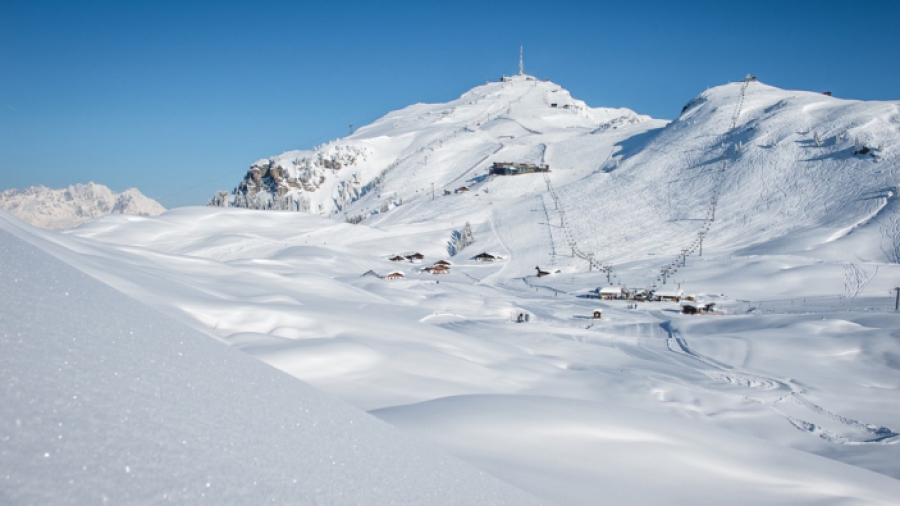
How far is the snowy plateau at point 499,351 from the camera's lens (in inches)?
82.9

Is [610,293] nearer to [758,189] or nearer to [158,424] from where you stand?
[758,189]

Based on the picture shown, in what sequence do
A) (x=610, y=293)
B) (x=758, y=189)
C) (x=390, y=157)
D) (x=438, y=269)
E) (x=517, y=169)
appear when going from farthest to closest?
1. (x=390, y=157)
2. (x=517, y=169)
3. (x=758, y=189)
4. (x=438, y=269)
5. (x=610, y=293)

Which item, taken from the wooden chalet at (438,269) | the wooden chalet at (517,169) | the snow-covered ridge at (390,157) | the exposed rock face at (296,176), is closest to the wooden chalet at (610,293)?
the wooden chalet at (438,269)

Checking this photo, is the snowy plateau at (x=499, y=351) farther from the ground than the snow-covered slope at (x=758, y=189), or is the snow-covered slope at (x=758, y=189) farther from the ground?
the snow-covered slope at (x=758, y=189)

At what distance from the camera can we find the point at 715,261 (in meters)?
43.2

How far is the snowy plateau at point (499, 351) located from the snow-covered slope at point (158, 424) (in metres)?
0.01

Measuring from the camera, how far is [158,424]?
207 cm

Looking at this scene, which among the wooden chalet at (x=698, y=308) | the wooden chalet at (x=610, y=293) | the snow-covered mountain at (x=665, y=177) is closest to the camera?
the wooden chalet at (x=698, y=308)

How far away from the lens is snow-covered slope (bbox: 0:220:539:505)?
176 centimetres

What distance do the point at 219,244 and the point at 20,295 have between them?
54.9 m

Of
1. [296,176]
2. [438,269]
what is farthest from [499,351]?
[296,176]

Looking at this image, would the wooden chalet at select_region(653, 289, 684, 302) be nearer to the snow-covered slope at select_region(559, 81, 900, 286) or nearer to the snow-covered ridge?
the snow-covered slope at select_region(559, 81, 900, 286)

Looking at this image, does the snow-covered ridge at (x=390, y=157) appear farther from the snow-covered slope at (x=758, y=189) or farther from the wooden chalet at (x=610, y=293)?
the wooden chalet at (x=610, y=293)

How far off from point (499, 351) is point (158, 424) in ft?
37.3
